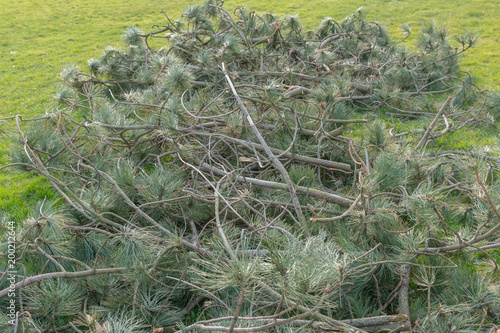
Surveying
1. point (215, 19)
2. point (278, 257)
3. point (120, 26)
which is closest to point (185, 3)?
point (120, 26)

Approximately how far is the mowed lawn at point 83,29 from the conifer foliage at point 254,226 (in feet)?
3.75

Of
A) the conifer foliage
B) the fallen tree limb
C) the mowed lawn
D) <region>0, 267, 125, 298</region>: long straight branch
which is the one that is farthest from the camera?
the mowed lawn

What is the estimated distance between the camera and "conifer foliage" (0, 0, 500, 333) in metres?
1.61

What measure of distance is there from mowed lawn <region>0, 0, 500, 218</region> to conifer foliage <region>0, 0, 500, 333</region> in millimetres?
1144

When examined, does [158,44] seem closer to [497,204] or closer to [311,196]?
[311,196]

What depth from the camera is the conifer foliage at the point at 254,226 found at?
1.61m

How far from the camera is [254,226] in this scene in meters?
2.36

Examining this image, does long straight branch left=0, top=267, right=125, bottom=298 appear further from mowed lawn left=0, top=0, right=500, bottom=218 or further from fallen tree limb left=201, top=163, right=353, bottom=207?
mowed lawn left=0, top=0, right=500, bottom=218

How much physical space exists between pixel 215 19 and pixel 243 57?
1.28 metres

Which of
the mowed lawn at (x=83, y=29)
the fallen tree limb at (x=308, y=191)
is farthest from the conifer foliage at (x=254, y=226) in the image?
the mowed lawn at (x=83, y=29)

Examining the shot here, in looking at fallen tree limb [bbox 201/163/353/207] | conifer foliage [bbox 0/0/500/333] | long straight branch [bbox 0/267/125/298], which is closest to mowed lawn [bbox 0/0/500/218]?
conifer foliage [bbox 0/0/500/333]

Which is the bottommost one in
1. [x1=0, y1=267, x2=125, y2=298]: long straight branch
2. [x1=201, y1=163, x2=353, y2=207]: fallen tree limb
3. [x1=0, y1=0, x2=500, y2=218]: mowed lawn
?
[x1=0, y1=0, x2=500, y2=218]: mowed lawn

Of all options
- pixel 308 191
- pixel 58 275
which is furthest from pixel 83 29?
pixel 58 275

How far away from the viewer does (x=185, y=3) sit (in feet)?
44.7
